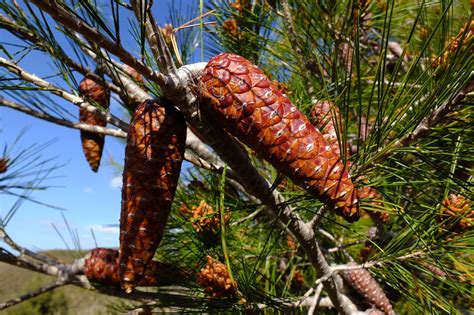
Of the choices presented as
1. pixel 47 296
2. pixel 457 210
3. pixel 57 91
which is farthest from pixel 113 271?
pixel 47 296

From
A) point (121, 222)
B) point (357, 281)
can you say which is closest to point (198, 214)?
point (121, 222)

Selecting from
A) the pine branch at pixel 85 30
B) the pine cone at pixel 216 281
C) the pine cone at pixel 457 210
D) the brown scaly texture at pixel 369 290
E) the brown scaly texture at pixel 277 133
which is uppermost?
the pine branch at pixel 85 30

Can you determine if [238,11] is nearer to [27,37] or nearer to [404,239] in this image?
[27,37]

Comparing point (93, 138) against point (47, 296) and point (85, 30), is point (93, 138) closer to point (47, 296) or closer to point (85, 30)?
point (85, 30)

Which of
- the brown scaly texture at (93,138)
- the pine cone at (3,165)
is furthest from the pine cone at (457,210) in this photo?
the pine cone at (3,165)

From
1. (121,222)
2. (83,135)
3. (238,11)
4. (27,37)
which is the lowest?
(121,222)

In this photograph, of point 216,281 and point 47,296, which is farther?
point 47,296

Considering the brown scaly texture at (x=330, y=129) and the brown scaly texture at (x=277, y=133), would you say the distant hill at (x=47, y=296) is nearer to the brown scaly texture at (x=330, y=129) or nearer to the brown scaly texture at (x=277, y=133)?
the brown scaly texture at (x=330, y=129)
